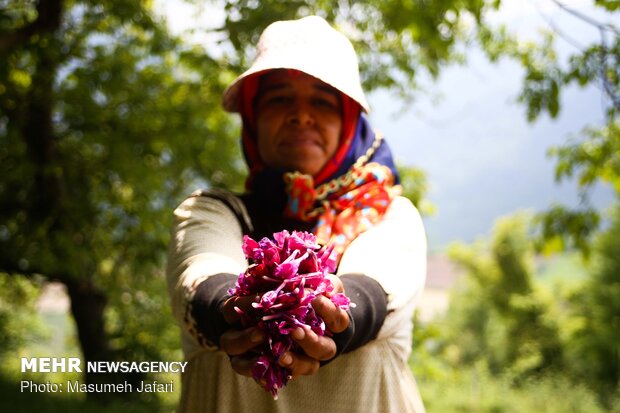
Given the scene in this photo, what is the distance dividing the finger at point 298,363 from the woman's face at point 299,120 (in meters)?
0.46

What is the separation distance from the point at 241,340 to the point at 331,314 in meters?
0.12

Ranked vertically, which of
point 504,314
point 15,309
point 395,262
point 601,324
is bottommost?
point 395,262

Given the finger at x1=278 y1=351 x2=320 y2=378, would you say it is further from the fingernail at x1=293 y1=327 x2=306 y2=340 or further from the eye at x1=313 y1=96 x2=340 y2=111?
the eye at x1=313 y1=96 x2=340 y2=111

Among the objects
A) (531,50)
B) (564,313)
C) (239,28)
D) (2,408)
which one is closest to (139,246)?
(2,408)

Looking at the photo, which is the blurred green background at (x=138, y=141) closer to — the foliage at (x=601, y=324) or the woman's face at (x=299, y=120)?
the woman's face at (x=299, y=120)

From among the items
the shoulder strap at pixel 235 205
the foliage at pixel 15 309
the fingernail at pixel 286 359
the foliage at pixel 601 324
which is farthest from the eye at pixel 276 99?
the foliage at pixel 601 324

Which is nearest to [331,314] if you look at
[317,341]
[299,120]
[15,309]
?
[317,341]

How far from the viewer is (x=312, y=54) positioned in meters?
1.14

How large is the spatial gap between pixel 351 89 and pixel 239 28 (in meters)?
1.24

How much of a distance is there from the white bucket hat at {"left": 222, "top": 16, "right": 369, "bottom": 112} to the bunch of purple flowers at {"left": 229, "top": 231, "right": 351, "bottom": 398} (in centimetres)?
42

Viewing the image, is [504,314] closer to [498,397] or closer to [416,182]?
[498,397]

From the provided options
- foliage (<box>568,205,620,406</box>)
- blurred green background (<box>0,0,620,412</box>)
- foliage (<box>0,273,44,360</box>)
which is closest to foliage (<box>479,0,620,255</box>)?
blurred green background (<box>0,0,620,412</box>)

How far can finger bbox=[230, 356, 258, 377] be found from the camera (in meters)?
0.81

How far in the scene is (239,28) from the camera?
2.28 metres
